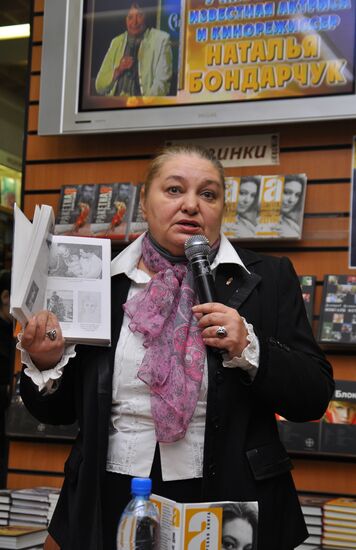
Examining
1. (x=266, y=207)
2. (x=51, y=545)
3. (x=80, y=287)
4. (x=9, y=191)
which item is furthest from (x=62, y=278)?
(x=9, y=191)

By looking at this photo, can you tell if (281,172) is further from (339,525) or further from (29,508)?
(29,508)

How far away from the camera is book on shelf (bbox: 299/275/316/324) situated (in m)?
3.14

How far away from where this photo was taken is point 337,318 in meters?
3.07

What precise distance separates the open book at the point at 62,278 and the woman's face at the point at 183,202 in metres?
0.14

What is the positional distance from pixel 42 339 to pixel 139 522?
50cm

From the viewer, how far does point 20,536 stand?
2.88 m

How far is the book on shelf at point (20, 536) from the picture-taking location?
2865 mm

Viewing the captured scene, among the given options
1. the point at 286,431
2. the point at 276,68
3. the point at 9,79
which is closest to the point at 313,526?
the point at 286,431

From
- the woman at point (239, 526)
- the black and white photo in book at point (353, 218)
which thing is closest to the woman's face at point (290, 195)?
the black and white photo in book at point (353, 218)

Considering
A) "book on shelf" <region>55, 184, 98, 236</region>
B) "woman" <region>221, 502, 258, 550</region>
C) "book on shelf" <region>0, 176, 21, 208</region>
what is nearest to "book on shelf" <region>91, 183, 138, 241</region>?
"book on shelf" <region>55, 184, 98, 236</region>

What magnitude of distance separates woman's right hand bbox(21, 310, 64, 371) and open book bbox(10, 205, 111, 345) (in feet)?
0.07

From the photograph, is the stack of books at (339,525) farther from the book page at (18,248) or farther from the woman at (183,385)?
the book page at (18,248)

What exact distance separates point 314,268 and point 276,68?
828 mm

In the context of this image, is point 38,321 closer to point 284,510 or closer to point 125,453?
point 125,453
